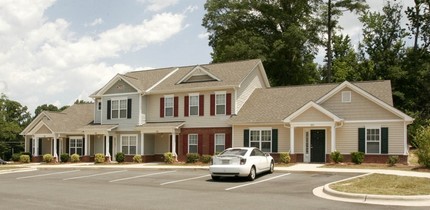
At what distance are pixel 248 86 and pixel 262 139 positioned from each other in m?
5.27

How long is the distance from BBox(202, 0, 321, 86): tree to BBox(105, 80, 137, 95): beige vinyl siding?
14.9 meters

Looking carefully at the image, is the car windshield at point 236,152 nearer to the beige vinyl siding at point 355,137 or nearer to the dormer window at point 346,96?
the beige vinyl siding at point 355,137

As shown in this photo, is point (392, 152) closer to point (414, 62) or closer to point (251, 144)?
point (251, 144)

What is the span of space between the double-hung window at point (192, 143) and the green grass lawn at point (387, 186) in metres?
18.4

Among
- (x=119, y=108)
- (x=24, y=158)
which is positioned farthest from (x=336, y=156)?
(x=24, y=158)

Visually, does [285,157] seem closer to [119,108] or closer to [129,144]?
[129,144]

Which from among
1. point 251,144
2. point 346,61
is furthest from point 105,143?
point 346,61

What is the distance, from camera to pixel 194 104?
3678 cm

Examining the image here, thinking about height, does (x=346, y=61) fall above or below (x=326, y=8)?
below

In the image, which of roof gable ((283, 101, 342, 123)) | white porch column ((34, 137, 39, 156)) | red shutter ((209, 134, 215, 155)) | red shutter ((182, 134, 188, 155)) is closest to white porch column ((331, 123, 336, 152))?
roof gable ((283, 101, 342, 123))

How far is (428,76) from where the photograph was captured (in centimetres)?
4653

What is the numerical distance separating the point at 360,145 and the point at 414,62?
74.7 feet

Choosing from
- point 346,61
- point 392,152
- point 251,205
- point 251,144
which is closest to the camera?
point 251,205

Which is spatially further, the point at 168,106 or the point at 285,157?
the point at 168,106
